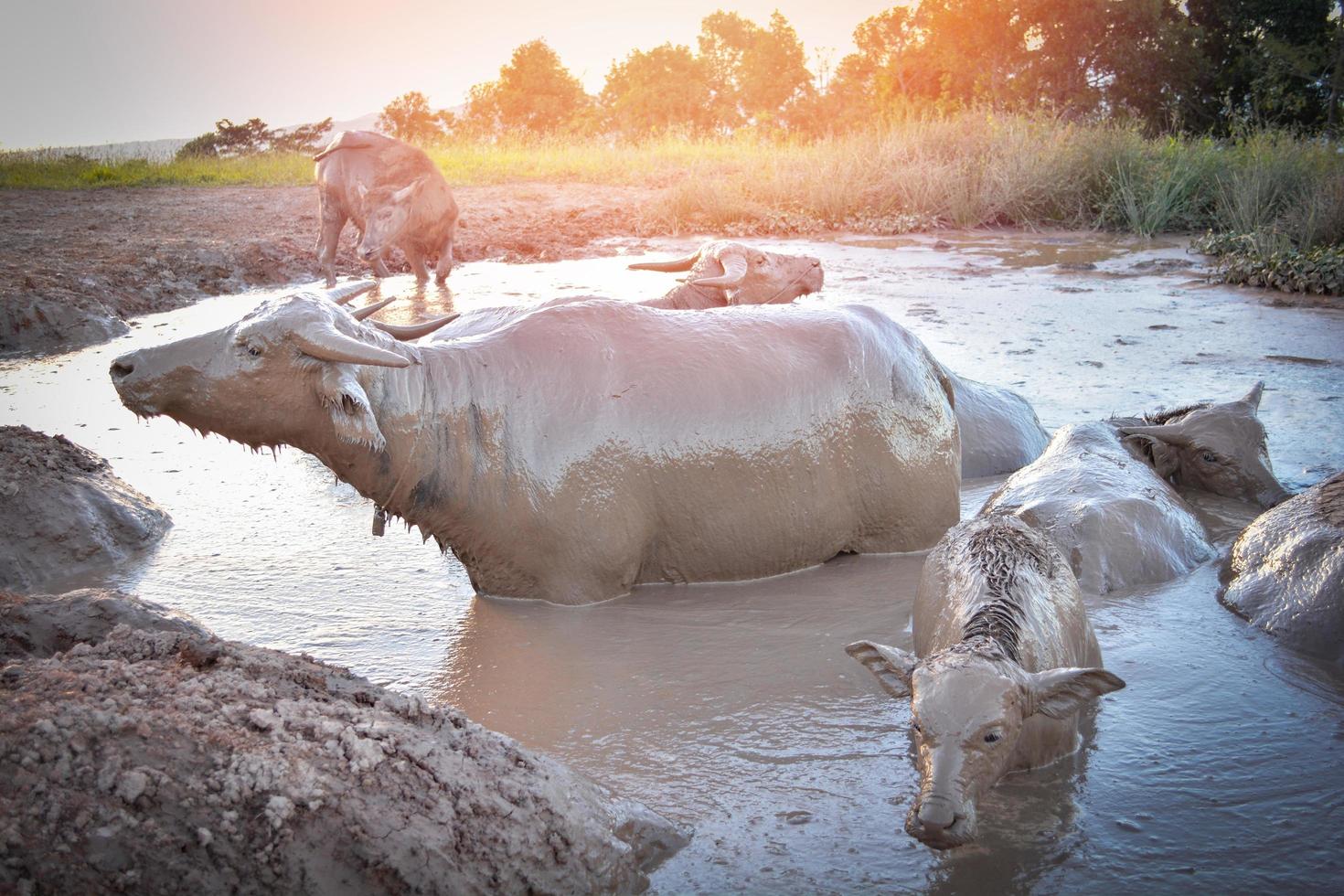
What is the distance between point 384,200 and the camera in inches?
537

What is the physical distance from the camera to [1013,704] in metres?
3.44

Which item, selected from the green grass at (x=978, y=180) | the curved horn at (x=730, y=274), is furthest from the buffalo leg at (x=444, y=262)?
the curved horn at (x=730, y=274)

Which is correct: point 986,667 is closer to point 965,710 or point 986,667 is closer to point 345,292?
point 965,710

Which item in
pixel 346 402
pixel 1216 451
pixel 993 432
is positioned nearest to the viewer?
pixel 346 402

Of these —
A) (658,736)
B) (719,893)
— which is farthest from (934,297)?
(719,893)

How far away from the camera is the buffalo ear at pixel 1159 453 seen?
6.60 m

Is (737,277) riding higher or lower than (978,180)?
lower

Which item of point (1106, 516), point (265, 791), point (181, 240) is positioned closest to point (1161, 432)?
point (1106, 516)

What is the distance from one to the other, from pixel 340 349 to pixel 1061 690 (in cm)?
288

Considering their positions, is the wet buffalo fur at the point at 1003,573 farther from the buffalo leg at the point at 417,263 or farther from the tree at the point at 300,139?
the tree at the point at 300,139

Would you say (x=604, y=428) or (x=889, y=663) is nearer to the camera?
(x=889, y=663)

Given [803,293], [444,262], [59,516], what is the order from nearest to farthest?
1. [59,516]
2. [803,293]
3. [444,262]

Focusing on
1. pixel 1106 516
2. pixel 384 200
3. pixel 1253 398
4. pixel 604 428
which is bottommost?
pixel 1106 516

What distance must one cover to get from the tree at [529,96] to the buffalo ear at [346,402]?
41.0 m
